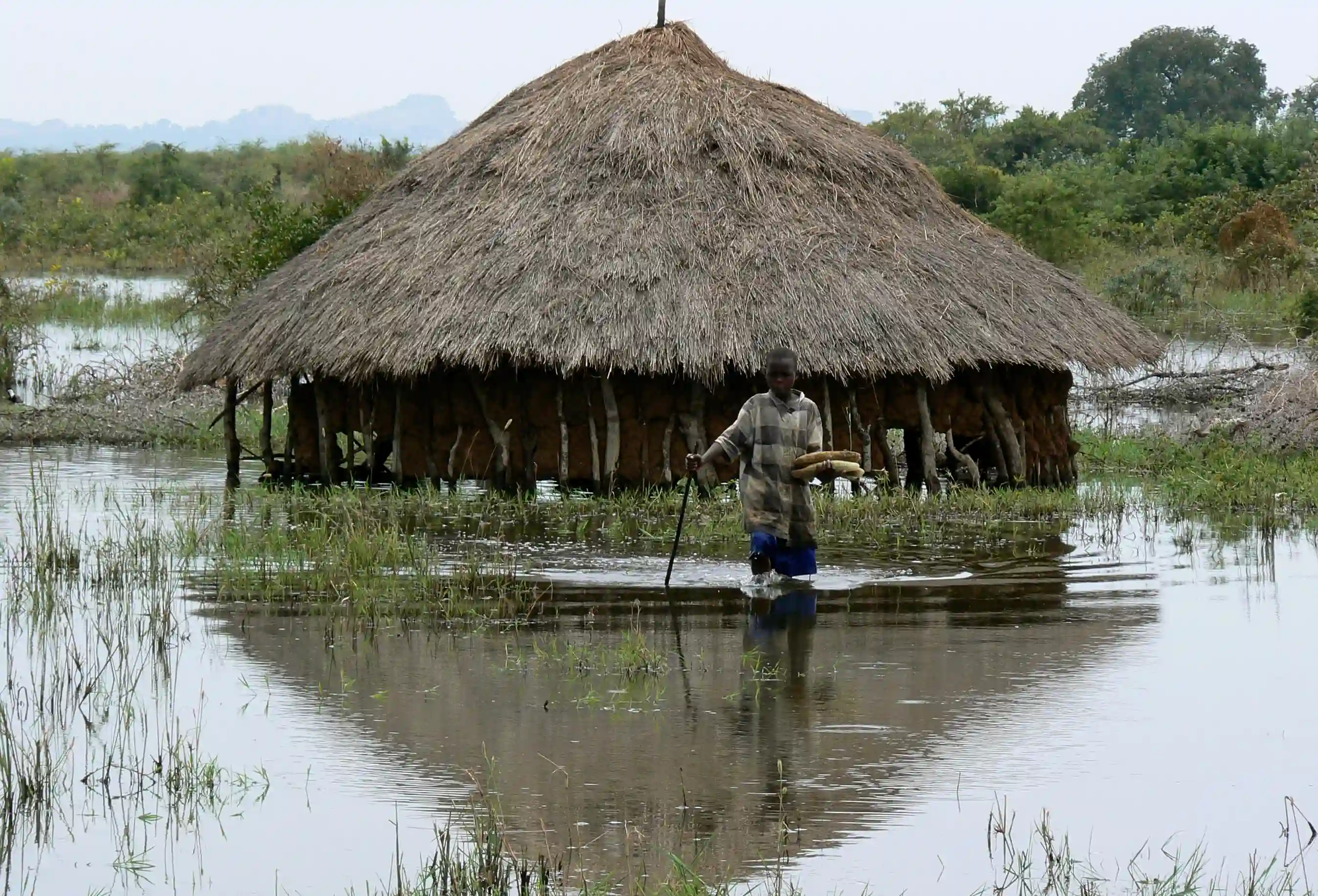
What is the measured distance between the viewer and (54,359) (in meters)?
26.2

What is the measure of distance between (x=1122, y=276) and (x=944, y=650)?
2174 centimetres

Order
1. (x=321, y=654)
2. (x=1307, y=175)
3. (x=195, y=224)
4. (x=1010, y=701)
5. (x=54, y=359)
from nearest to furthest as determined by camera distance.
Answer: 1. (x=1010, y=701)
2. (x=321, y=654)
3. (x=54, y=359)
4. (x=1307, y=175)
5. (x=195, y=224)

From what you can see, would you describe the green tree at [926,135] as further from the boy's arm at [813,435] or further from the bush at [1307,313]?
the boy's arm at [813,435]

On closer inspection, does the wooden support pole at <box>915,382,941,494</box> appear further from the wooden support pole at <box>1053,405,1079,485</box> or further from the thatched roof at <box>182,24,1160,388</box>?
the wooden support pole at <box>1053,405,1079,485</box>

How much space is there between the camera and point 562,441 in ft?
46.1

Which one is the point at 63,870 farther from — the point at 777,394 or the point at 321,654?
the point at 777,394

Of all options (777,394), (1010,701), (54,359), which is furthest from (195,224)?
(1010,701)

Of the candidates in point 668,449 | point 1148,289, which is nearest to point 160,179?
point 1148,289

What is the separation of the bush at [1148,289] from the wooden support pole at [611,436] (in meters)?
15.8

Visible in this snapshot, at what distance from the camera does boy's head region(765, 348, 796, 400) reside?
9695 mm

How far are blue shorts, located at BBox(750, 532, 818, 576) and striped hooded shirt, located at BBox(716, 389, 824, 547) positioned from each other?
0.22 feet

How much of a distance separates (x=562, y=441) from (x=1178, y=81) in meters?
48.8

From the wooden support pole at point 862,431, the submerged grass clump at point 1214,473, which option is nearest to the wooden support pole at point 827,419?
the wooden support pole at point 862,431

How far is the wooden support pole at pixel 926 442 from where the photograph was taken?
46.2ft
